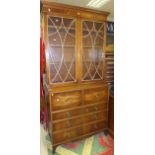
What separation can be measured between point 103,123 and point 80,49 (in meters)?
1.27

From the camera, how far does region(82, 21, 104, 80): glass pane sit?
2.16 m

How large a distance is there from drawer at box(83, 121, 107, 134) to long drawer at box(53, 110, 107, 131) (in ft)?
0.27

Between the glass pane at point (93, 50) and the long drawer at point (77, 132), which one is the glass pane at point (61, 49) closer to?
the glass pane at point (93, 50)

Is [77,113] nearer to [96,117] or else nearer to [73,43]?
[96,117]

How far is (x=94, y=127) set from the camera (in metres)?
2.26

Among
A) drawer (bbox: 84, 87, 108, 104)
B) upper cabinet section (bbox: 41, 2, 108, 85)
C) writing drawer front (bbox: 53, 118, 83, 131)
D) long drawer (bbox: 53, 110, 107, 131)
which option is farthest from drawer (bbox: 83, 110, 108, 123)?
upper cabinet section (bbox: 41, 2, 108, 85)

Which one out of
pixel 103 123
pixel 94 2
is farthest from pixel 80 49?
pixel 103 123

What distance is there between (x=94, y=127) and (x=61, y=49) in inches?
52.7

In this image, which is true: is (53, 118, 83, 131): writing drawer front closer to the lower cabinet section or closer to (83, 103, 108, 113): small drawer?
the lower cabinet section

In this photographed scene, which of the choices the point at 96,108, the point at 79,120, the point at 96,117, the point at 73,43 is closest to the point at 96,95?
the point at 96,108
